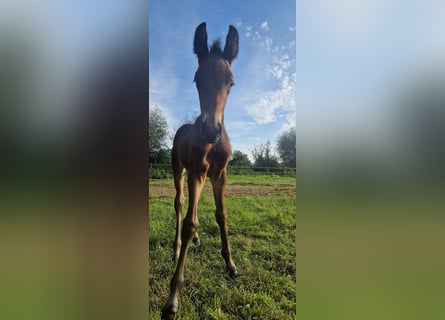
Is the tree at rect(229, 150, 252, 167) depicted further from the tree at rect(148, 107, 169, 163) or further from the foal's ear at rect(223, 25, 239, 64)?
the foal's ear at rect(223, 25, 239, 64)

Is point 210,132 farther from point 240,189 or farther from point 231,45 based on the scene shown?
point 231,45

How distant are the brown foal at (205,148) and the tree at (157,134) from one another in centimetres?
9

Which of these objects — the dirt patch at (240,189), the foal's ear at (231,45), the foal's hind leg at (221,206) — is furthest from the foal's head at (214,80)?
the dirt patch at (240,189)

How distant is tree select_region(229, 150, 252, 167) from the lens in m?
1.99

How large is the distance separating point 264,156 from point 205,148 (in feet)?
1.61

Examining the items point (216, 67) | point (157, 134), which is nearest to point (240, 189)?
point (157, 134)

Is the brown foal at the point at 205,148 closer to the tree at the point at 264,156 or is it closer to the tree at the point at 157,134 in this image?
the tree at the point at 157,134

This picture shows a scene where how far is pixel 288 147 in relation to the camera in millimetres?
1929

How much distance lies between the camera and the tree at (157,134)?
76.6 inches

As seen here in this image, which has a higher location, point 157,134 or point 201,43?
point 201,43

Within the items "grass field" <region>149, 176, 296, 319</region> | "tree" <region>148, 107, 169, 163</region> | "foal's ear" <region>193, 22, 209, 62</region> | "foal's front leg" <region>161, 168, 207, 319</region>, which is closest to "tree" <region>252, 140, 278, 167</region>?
"grass field" <region>149, 176, 296, 319</region>
